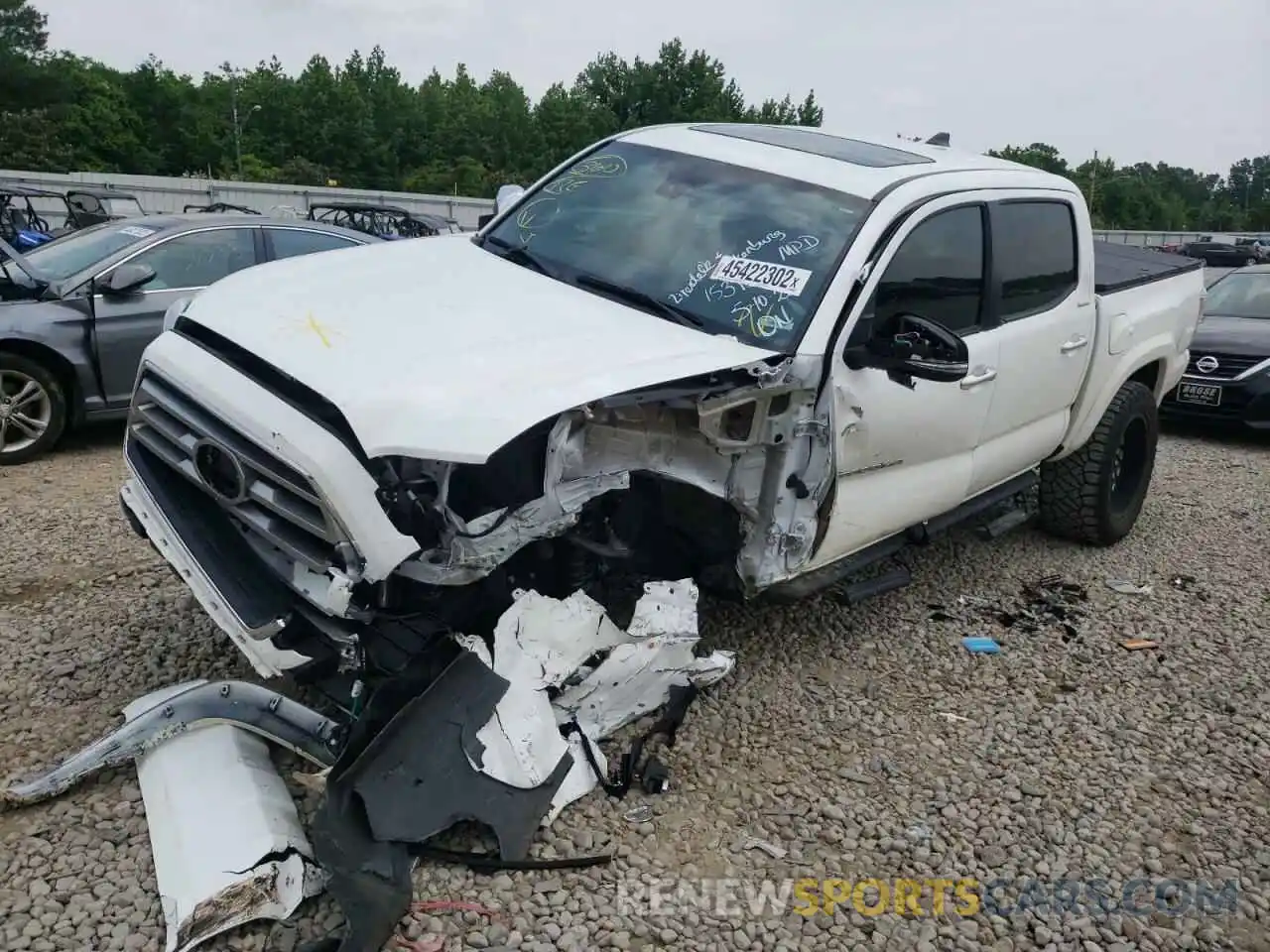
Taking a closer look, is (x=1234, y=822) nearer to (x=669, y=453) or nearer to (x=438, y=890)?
(x=669, y=453)

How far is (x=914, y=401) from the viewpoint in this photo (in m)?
3.79

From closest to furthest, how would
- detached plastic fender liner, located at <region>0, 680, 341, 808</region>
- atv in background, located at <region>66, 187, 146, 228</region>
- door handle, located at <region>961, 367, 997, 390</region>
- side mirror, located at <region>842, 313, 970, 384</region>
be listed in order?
detached plastic fender liner, located at <region>0, 680, 341, 808</region> → side mirror, located at <region>842, 313, 970, 384</region> → door handle, located at <region>961, 367, 997, 390</region> → atv in background, located at <region>66, 187, 146, 228</region>

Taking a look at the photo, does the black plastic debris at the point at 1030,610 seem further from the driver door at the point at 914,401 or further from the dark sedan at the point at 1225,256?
the dark sedan at the point at 1225,256

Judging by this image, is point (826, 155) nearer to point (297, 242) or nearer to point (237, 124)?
point (297, 242)

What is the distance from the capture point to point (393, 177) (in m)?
59.2

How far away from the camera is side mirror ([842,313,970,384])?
3271 mm

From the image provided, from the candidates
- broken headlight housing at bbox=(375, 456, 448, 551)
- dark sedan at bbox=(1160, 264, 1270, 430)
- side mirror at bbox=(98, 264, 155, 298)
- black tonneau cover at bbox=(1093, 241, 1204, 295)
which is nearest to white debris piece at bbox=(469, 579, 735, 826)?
broken headlight housing at bbox=(375, 456, 448, 551)

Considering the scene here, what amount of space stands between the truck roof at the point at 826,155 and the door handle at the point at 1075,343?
76 cm

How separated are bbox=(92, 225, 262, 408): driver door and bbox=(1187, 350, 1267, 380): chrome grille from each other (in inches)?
309

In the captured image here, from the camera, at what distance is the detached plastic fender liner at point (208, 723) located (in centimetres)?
289

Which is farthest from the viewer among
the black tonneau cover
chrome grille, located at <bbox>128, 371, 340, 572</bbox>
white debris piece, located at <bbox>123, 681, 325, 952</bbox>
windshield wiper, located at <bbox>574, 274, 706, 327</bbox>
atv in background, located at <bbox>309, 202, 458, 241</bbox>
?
atv in background, located at <bbox>309, 202, 458, 241</bbox>

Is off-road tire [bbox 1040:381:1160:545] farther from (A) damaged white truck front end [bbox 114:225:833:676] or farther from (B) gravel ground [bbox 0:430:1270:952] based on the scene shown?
(A) damaged white truck front end [bbox 114:225:833:676]

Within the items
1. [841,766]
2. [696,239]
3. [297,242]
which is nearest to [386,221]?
[297,242]

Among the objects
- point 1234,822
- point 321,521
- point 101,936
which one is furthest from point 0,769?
point 1234,822
